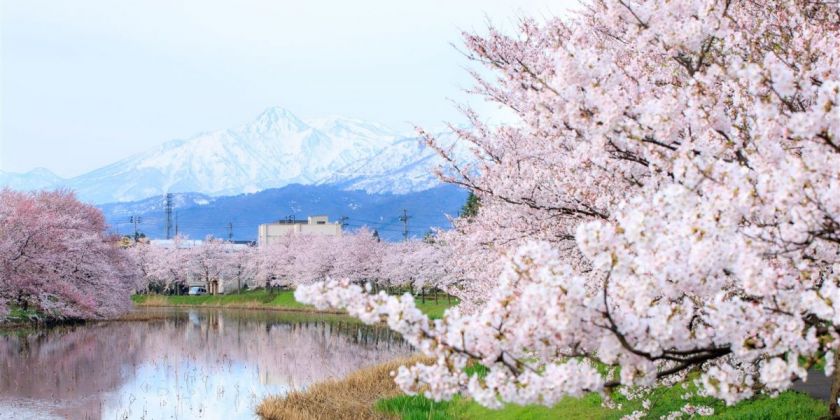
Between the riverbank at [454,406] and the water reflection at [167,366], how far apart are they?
2.07 meters

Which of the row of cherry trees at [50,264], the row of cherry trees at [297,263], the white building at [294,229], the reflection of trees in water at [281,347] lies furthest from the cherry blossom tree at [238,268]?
the row of cherry trees at [50,264]

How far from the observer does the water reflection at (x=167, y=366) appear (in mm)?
20984

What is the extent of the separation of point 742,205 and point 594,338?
1.33m

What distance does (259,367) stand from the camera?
29609 millimetres

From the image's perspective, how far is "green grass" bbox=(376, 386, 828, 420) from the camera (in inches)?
409

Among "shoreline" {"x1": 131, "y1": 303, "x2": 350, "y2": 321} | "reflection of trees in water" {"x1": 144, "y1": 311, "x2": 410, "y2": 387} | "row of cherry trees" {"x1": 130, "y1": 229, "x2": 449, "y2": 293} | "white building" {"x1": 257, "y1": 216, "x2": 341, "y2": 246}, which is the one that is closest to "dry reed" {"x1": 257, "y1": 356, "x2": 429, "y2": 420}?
"reflection of trees in water" {"x1": 144, "y1": 311, "x2": 410, "y2": 387}

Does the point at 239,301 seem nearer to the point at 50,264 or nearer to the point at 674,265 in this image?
the point at 50,264

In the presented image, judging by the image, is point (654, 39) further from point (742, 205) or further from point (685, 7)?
point (742, 205)

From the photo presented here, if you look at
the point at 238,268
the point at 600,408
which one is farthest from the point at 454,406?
the point at 238,268

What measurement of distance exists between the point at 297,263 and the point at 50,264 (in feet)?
192

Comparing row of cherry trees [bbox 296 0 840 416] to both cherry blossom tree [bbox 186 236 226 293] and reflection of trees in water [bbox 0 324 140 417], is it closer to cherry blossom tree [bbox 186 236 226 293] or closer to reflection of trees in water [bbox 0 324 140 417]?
reflection of trees in water [bbox 0 324 140 417]

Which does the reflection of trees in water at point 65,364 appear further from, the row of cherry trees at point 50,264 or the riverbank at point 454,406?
the riverbank at point 454,406

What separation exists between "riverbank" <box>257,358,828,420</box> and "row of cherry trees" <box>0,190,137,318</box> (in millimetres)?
11344

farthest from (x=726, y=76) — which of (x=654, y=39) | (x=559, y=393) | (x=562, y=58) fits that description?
(x=559, y=393)
